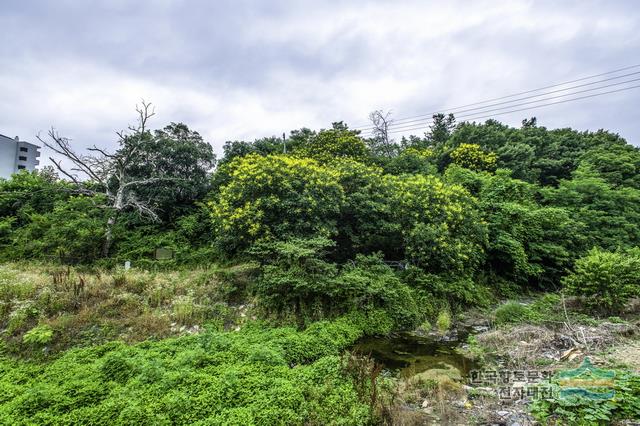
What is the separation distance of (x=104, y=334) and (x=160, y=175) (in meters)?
8.93

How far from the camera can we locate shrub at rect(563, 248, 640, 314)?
7445mm

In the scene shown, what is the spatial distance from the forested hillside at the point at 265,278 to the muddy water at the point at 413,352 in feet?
1.11

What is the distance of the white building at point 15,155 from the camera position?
93.9 feet

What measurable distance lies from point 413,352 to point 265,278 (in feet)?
12.4

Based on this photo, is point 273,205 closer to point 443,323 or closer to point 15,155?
point 443,323

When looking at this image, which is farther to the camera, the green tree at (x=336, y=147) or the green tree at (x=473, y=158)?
the green tree at (x=473, y=158)

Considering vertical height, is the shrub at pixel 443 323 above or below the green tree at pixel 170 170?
below

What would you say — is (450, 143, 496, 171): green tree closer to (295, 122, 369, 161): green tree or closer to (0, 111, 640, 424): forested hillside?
(0, 111, 640, 424): forested hillside

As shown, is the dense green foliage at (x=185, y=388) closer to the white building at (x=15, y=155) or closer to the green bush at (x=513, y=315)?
the green bush at (x=513, y=315)

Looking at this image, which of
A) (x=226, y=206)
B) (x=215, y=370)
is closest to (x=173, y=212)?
(x=226, y=206)

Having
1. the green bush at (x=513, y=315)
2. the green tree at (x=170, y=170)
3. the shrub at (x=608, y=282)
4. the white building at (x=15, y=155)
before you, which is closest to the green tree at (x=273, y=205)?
the green bush at (x=513, y=315)

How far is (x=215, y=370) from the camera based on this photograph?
4344 mm

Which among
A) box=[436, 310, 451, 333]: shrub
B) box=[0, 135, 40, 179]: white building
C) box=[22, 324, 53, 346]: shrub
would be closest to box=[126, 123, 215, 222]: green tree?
box=[22, 324, 53, 346]: shrub

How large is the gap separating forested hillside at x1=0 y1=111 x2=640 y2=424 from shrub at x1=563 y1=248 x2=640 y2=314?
0.14 ft
